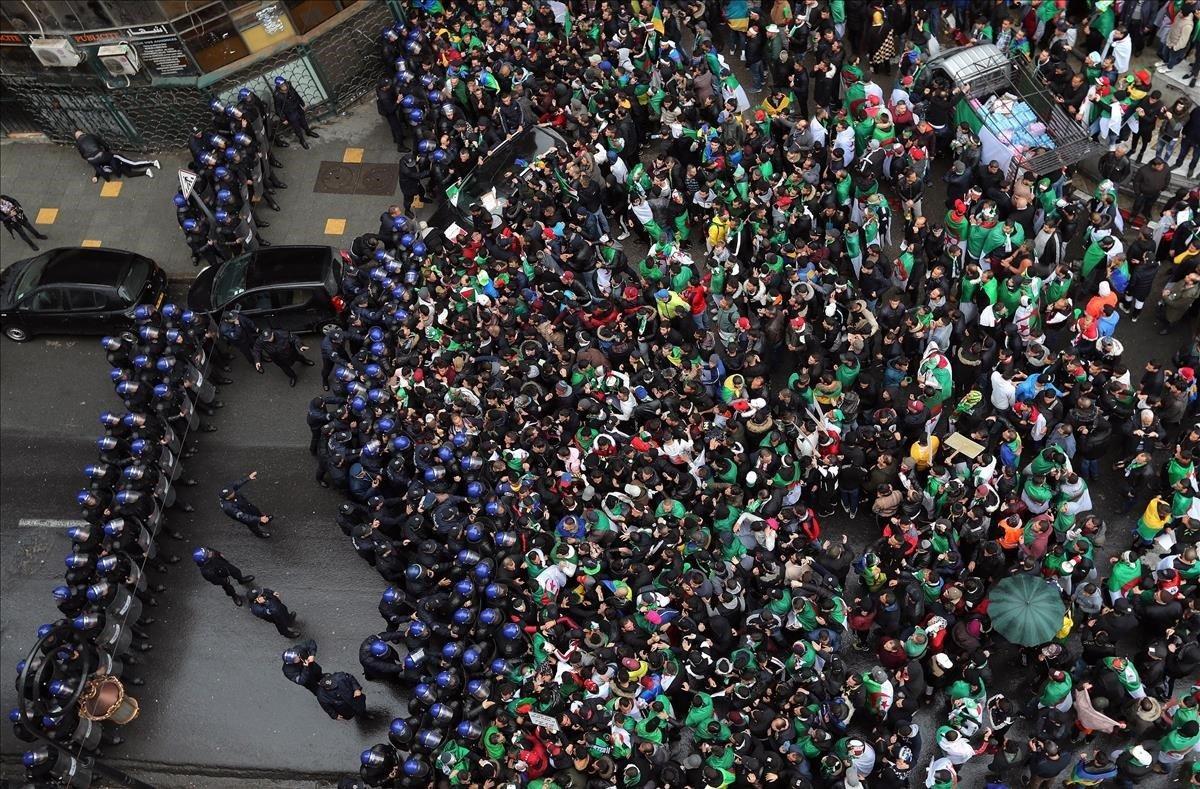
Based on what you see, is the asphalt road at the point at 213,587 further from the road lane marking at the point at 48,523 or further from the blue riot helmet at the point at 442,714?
the blue riot helmet at the point at 442,714

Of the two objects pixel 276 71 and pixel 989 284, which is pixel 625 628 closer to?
pixel 989 284

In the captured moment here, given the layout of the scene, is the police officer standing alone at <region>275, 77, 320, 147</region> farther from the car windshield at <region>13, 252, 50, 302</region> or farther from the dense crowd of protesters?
the car windshield at <region>13, 252, 50, 302</region>

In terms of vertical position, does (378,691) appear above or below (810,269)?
below

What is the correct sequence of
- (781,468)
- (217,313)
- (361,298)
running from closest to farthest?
(781,468)
(361,298)
(217,313)

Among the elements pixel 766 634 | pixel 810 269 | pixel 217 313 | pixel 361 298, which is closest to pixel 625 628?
pixel 766 634

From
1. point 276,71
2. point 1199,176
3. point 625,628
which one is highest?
point 276,71

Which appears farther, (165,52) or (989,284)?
(165,52)

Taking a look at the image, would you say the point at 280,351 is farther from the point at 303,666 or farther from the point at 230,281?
the point at 303,666

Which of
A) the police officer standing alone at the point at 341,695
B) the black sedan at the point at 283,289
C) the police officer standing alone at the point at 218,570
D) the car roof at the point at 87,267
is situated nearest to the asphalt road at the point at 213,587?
the police officer standing alone at the point at 218,570
